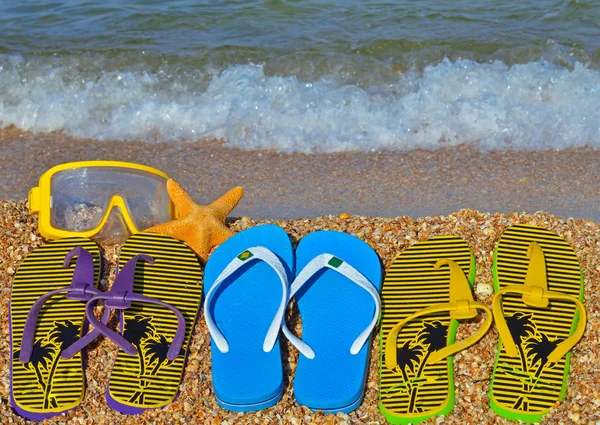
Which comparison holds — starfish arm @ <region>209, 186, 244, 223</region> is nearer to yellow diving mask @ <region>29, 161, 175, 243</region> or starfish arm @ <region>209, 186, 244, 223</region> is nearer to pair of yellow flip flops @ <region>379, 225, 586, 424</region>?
yellow diving mask @ <region>29, 161, 175, 243</region>

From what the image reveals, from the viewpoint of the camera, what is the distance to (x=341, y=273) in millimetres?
3031

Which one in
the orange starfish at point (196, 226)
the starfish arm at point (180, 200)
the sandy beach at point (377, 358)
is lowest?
the sandy beach at point (377, 358)

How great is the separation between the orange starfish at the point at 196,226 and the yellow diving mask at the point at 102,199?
0.17 meters

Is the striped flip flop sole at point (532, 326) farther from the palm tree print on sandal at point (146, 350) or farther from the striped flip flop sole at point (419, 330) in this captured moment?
the palm tree print on sandal at point (146, 350)

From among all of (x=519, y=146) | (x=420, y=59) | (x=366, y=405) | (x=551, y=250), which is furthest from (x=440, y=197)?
(x=420, y=59)

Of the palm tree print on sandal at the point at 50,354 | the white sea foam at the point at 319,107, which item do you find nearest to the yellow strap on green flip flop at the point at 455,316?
the palm tree print on sandal at the point at 50,354

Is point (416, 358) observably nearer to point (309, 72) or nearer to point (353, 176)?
point (353, 176)

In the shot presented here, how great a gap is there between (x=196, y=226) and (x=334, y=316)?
31.1 inches

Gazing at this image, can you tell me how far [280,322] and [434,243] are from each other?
0.84m

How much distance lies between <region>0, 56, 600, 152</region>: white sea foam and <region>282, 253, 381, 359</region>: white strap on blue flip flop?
7.44 feet

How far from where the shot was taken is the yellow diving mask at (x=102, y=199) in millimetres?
3438

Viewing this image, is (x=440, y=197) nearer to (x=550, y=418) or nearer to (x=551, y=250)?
(x=551, y=250)

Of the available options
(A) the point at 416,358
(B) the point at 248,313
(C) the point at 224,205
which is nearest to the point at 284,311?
(B) the point at 248,313

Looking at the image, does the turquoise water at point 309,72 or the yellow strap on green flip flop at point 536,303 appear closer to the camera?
the yellow strap on green flip flop at point 536,303
